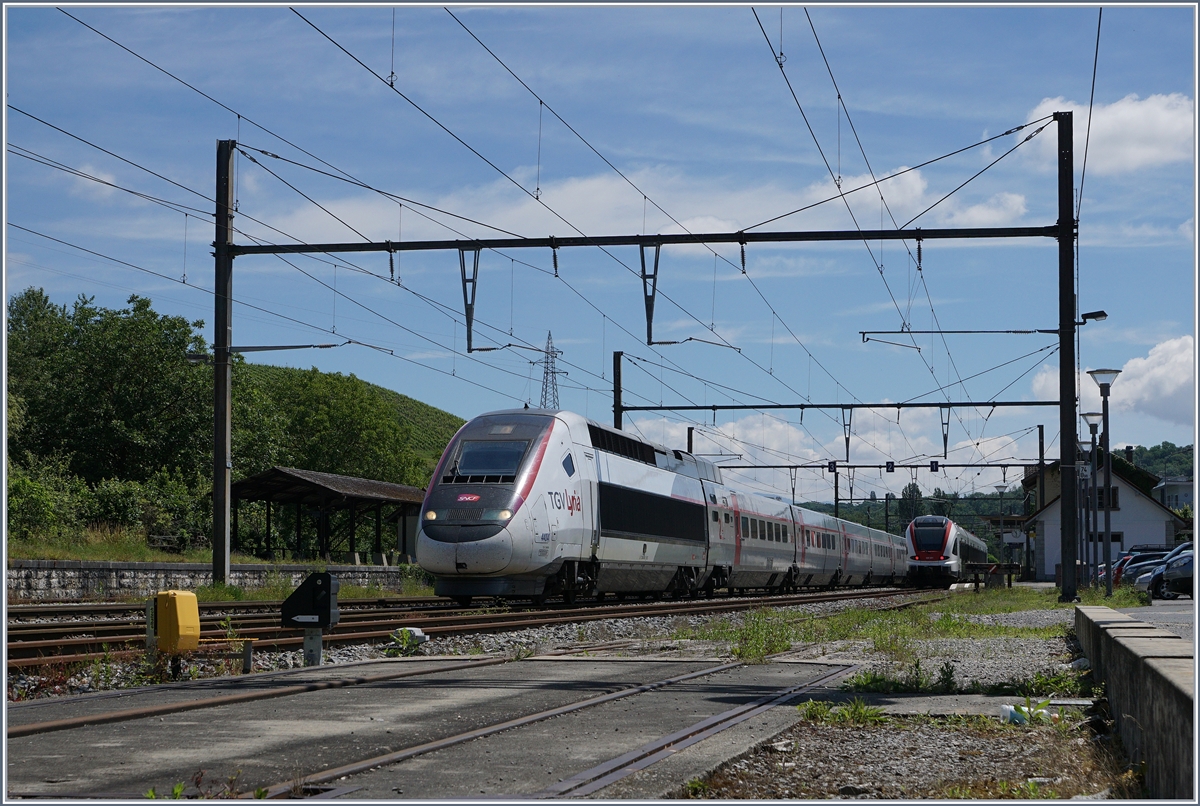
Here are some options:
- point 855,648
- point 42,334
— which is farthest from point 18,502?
point 42,334

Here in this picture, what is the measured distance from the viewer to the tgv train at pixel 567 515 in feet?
70.2

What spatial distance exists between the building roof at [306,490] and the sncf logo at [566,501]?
15.1m

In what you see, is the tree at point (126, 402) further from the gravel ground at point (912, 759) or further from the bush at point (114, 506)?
the gravel ground at point (912, 759)

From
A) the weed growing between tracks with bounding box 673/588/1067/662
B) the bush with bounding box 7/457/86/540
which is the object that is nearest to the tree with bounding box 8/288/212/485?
the bush with bounding box 7/457/86/540

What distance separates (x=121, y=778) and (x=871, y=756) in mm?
3832

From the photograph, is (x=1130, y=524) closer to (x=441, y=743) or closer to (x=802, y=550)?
(x=802, y=550)

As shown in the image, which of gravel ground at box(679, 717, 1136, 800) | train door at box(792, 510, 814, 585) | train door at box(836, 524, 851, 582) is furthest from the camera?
train door at box(836, 524, 851, 582)

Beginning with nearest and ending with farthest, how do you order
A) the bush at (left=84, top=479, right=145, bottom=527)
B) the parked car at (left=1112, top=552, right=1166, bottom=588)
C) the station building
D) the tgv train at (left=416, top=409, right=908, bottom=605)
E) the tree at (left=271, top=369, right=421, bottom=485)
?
the tgv train at (left=416, top=409, right=908, bottom=605), the bush at (left=84, top=479, right=145, bottom=527), the parked car at (left=1112, top=552, right=1166, bottom=588), the station building, the tree at (left=271, top=369, right=421, bottom=485)

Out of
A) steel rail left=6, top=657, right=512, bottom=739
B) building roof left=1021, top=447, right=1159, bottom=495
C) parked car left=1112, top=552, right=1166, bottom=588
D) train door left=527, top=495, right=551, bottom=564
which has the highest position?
building roof left=1021, top=447, right=1159, bottom=495

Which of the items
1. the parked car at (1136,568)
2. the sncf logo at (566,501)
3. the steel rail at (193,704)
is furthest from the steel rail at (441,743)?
the parked car at (1136,568)

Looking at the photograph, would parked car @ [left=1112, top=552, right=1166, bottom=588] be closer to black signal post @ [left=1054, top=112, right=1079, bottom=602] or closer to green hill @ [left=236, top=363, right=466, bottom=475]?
black signal post @ [left=1054, top=112, right=1079, bottom=602]

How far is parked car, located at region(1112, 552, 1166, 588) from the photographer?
43.1 metres

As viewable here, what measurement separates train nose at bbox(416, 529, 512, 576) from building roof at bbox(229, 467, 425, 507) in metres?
15.4

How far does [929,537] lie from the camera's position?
54.5m
